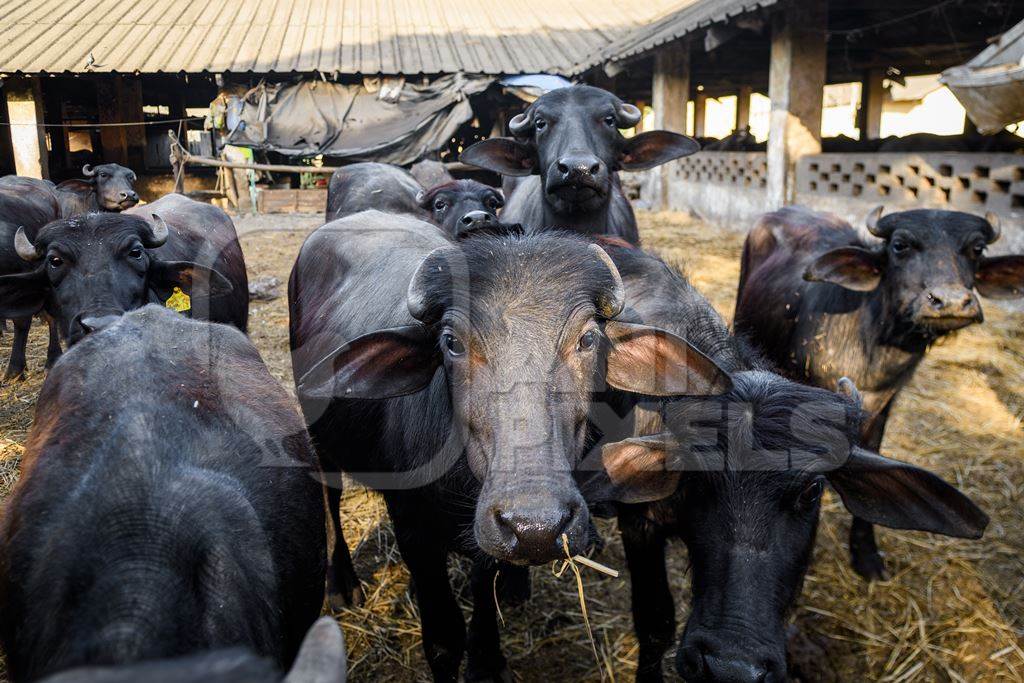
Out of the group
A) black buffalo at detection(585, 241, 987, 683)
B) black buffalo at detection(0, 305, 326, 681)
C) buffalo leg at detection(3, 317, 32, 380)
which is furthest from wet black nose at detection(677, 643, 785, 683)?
buffalo leg at detection(3, 317, 32, 380)

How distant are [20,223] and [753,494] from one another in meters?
7.07

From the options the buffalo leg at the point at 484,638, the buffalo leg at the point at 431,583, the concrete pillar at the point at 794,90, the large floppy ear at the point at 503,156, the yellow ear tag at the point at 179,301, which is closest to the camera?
the buffalo leg at the point at 431,583

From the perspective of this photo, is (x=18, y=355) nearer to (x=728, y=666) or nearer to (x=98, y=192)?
(x=98, y=192)

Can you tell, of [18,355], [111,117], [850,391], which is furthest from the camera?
[111,117]

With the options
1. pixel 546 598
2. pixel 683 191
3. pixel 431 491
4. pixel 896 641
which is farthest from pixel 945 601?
pixel 683 191

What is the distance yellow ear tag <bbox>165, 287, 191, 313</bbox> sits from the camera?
14.0 ft

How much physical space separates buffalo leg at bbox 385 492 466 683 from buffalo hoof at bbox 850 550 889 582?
2097 millimetres

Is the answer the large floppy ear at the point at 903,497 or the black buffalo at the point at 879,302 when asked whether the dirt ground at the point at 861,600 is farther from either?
the large floppy ear at the point at 903,497

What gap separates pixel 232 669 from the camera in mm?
830

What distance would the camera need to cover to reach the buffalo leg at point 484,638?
9.71 ft

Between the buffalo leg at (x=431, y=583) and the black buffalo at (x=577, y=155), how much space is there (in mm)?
2048

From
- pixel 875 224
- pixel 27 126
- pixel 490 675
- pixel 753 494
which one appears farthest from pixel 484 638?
pixel 27 126

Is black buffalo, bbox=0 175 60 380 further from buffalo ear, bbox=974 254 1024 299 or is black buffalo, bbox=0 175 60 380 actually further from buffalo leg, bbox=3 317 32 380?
buffalo ear, bbox=974 254 1024 299

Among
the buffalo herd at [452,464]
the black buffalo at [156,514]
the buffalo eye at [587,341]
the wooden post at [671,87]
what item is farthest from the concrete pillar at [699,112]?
the black buffalo at [156,514]
